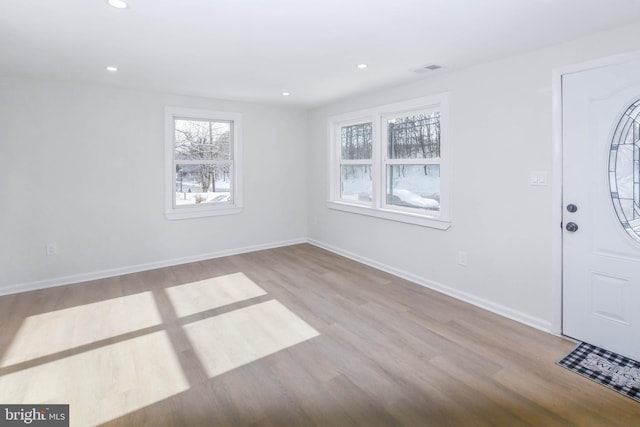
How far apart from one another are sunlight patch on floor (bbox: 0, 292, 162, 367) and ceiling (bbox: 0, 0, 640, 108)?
91.4 inches

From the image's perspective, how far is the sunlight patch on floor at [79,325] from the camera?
102 inches

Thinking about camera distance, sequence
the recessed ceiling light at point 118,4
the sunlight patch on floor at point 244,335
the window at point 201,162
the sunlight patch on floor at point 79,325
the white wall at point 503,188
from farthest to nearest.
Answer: the window at point 201,162 → the white wall at point 503,188 → the sunlight patch on floor at point 79,325 → the sunlight patch on floor at point 244,335 → the recessed ceiling light at point 118,4

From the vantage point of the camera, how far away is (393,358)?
8.02 feet

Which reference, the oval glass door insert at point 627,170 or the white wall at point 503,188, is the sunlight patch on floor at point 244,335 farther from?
the oval glass door insert at point 627,170

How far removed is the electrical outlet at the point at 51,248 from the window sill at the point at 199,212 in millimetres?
1246

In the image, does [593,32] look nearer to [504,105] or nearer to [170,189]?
[504,105]

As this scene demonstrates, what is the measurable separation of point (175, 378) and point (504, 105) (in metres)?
3.37

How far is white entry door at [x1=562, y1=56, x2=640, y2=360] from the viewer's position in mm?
2352

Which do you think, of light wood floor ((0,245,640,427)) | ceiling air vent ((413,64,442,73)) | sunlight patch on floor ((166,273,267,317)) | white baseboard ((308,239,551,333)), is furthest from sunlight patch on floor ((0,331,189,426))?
ceiling air vent ((413,64,442,73))

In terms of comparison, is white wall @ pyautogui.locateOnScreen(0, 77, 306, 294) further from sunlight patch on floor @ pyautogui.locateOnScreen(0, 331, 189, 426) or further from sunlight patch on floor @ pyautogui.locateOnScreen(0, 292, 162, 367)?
sunlight patch on floor @ pyautogui.locateOnScreen(0, 331, 189, 426)

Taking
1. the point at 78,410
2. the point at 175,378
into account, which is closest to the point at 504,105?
the point at 175,378

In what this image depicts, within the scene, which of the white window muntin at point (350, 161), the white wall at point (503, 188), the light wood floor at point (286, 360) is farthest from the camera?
the white window muntin at point (350, 161)

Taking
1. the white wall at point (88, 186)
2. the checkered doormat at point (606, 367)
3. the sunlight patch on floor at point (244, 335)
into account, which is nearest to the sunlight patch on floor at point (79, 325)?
the sunlight patch on floor at point (244, 335)

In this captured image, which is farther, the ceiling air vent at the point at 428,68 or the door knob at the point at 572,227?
the ceiling air vent at the point at 428,68
